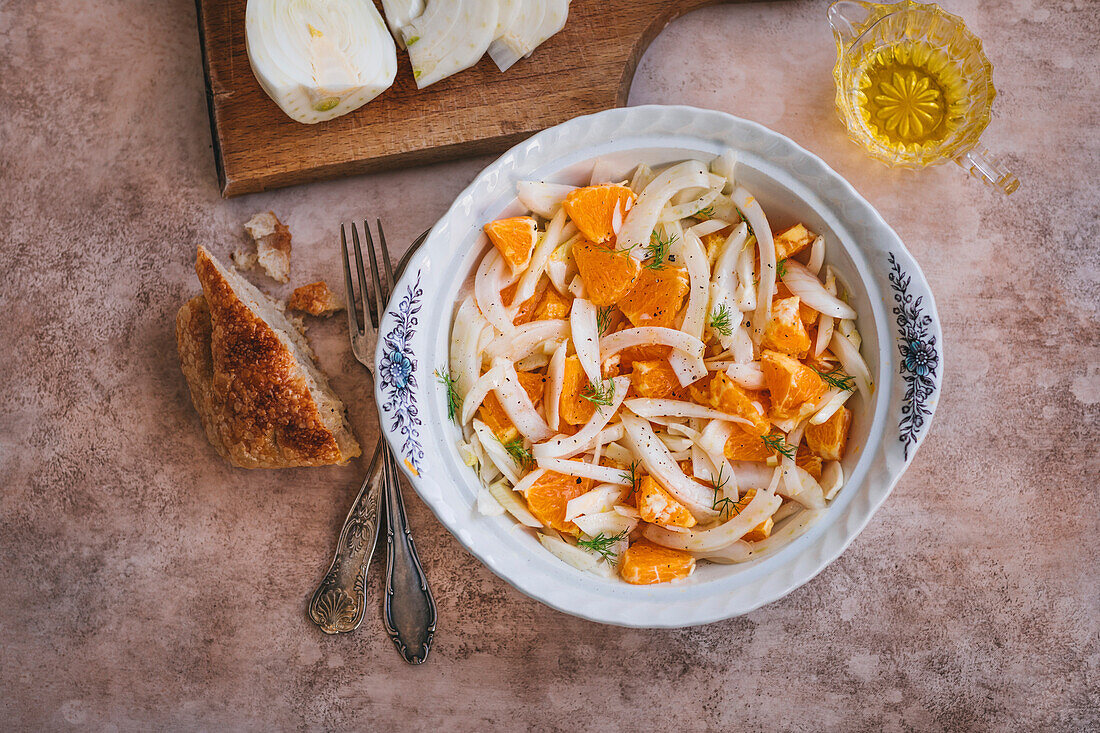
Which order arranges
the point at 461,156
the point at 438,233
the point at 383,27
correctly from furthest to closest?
the point at 461,156 → the point at 383,27 → the point at 438,233

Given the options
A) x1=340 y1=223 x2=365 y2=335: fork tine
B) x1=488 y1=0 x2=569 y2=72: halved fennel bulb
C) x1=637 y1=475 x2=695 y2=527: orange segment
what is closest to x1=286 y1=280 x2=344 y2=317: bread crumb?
x1=340 y1=223 x2=365 y2=335: fork tine

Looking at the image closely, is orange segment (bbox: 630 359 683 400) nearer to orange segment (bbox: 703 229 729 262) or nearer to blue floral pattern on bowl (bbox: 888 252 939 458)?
orange segment (bbox: 703 229 729 262)

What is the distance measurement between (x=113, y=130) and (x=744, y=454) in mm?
Answer: 2842

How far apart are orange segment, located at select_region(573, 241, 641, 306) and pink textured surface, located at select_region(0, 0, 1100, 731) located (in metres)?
0.74

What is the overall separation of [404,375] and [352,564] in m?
0.93

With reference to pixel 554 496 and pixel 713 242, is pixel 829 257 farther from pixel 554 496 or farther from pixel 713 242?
pixel 554 496

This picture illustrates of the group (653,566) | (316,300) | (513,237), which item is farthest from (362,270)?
(653,566)

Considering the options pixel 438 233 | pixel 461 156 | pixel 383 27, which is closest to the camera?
pixel 438 233

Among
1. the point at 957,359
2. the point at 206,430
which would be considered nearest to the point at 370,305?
the point at 206,430

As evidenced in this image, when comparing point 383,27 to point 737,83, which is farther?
point 737,83

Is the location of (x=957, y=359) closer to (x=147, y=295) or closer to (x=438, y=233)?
(x=438, y=233)

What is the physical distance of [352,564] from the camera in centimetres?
282

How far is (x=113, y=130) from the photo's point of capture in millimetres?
2963

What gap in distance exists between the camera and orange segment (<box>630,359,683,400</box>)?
8.05ft
